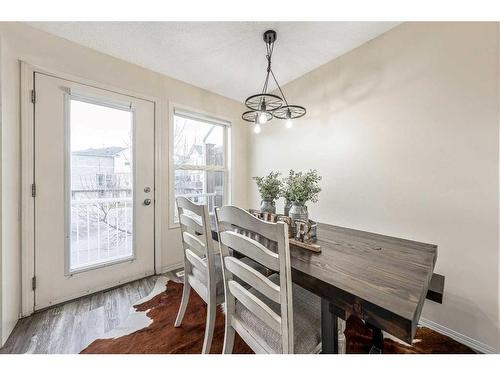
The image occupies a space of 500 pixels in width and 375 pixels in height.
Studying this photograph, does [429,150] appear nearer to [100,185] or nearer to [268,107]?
[268,107]

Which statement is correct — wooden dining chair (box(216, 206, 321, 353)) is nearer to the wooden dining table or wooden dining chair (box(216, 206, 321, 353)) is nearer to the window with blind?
the wooden dining table

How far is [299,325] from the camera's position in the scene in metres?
0.92

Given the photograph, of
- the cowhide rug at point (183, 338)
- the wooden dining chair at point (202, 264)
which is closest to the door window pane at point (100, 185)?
the cowhide rug at point (183, 338)

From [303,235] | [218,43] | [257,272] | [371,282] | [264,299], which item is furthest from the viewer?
[218,43]

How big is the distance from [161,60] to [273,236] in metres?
2.23

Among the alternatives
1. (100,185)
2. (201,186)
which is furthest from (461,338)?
(100,185)

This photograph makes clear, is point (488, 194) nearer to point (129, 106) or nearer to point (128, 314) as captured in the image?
point (128, 314)

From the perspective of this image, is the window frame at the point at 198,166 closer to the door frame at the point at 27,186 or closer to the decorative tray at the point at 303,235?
the door frame at the point at 27,186

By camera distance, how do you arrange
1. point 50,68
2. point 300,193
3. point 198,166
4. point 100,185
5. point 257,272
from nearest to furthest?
point 257,272
point 300,193
point 50,68
point 100,185
point 198,166

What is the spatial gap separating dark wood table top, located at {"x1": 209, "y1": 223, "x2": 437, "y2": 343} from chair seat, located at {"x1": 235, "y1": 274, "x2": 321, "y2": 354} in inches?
8.4

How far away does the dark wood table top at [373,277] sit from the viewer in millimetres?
627

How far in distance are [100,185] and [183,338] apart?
5.08ft
